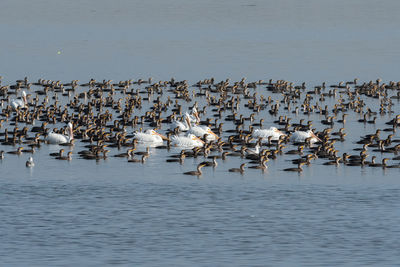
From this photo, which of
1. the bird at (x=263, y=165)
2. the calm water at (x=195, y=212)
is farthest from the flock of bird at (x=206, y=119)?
the calm water at (x=195, y=212)

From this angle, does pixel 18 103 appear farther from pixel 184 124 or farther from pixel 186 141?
pixel 186 141

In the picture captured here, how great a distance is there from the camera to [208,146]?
1858 inches

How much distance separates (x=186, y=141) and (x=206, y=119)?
7.44 meters

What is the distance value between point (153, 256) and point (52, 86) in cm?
4093

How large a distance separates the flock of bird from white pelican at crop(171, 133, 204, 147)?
0.16 feet

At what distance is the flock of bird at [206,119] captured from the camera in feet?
153

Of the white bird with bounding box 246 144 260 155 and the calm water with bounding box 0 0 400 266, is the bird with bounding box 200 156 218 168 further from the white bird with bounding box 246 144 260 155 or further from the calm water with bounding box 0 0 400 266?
the white bird with bounding box 246 144 260 155

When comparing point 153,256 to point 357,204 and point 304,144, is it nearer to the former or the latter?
point 357,204

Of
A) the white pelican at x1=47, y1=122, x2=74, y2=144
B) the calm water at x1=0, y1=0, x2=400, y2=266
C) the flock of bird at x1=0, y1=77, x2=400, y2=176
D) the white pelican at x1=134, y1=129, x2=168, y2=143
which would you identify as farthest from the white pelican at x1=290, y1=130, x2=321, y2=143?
the white pelican at x1=47, y1=122, x2=74, y2=144

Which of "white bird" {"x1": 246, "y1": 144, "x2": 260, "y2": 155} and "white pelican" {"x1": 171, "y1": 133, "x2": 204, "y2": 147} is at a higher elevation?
"white pelican" {"x1": 171, "y1": 133, "x2": 204, "y2": 147}

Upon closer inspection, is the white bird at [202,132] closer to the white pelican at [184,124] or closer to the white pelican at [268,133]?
the white pelican at [184,124]

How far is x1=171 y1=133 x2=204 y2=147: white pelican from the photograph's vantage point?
49781mm

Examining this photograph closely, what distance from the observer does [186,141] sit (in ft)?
164

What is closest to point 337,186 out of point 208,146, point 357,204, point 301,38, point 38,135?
point 357,204
